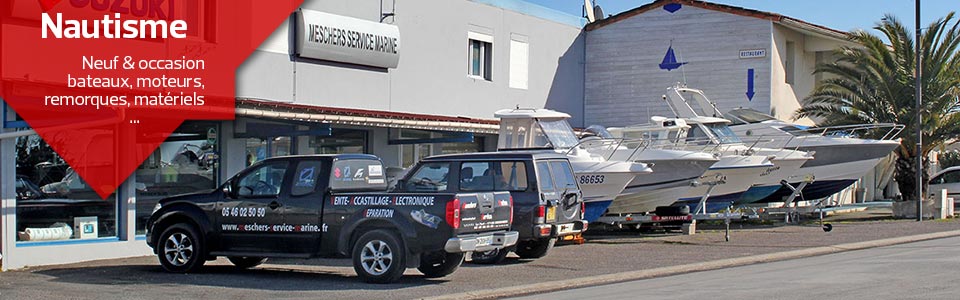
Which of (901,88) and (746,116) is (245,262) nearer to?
(746,116)

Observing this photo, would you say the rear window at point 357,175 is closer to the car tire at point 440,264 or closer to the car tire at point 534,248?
the car tire at point 440,264

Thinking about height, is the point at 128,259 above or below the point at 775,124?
below

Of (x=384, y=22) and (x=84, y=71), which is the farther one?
(x=384, y=22)

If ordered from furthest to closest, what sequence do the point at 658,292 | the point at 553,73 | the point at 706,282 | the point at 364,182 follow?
the point at 553,73 → the point at 364,182 → the point at 706,282 → the point at 658,292

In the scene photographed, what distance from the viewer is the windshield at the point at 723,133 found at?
27.3 metres

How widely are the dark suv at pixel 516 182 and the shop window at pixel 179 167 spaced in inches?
217

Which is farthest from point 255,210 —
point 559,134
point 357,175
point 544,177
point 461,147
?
point 461,147

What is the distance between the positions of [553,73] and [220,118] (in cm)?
1595

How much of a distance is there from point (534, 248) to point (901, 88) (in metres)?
17.6

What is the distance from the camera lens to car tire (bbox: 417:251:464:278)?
47.6 feet

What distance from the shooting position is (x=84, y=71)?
58.0ft

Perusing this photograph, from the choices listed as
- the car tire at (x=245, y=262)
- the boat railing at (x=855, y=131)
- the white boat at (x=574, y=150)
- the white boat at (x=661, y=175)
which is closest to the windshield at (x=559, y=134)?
the white boat at (x=574, y=150)

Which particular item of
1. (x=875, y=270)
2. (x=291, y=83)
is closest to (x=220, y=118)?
(x=291, y=83)

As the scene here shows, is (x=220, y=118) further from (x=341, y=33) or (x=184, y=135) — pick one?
(x=341, y=33)
